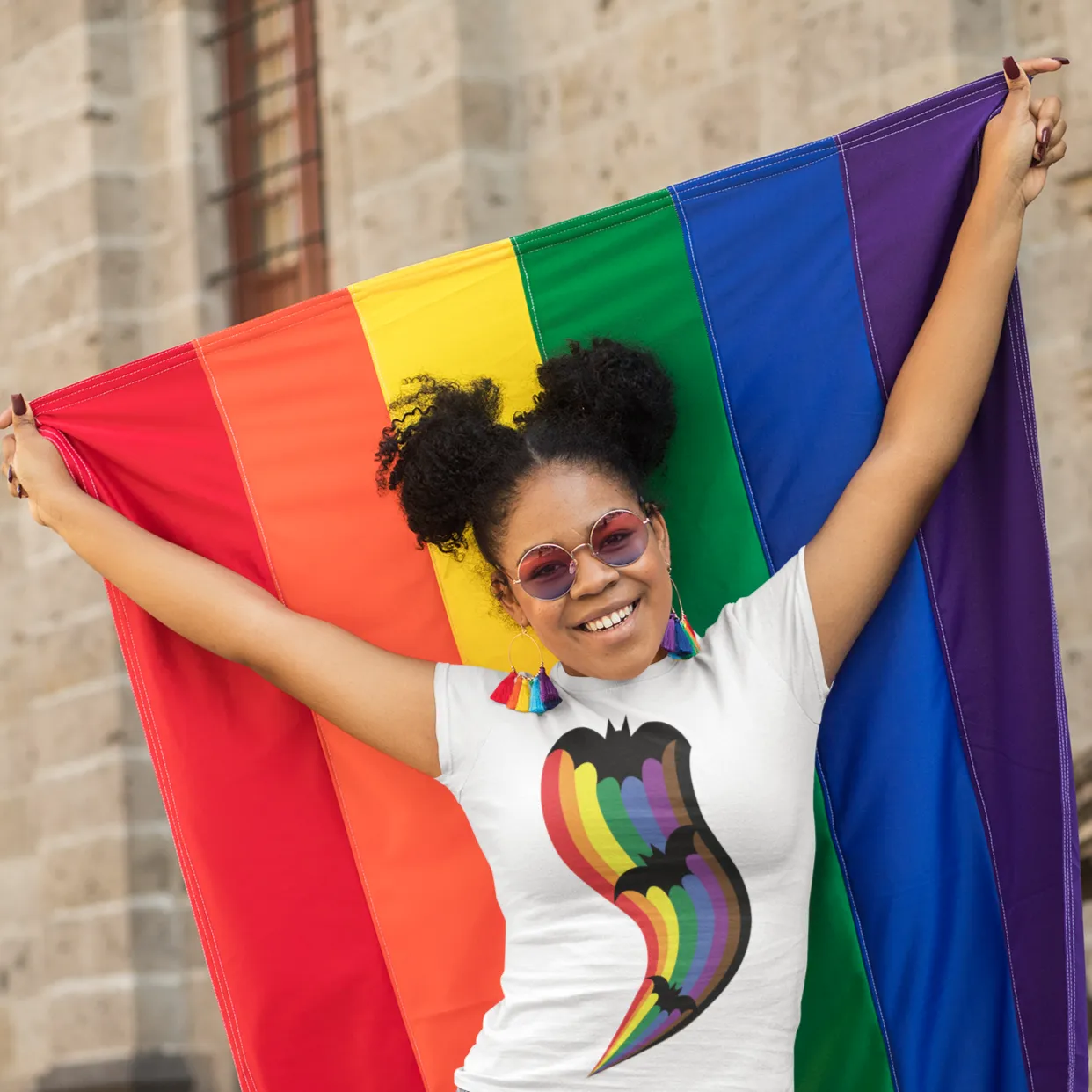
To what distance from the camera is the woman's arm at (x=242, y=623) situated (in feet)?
8.13

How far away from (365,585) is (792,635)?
0.94m

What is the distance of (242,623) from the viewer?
263 cm

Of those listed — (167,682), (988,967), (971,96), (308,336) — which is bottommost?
(988,967)

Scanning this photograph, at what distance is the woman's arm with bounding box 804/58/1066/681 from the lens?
2.35m

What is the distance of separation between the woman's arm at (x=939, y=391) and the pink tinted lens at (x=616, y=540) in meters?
0.27

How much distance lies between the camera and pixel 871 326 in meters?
2.66

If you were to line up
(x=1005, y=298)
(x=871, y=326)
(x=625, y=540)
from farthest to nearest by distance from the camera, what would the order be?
1. (x=871, y=326)
2. (x=1005, y=298)
3. (x=625, y=540)

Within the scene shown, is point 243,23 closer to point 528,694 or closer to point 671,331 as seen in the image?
point 671,331

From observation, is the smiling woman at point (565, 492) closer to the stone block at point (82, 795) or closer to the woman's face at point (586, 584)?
the woman's face at point (586, 584)

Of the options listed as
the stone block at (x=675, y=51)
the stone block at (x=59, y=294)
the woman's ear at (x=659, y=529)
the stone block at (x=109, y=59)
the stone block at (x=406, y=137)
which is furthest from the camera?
the stone block at (x=109, y=59)

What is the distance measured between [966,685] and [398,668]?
930 mm

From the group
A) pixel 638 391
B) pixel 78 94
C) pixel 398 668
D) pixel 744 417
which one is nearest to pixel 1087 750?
pixel 744 417

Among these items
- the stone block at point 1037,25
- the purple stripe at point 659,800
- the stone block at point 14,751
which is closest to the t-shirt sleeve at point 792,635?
the purple stripe at point 659,800

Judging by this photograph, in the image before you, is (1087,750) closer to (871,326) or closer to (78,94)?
(871,326)
